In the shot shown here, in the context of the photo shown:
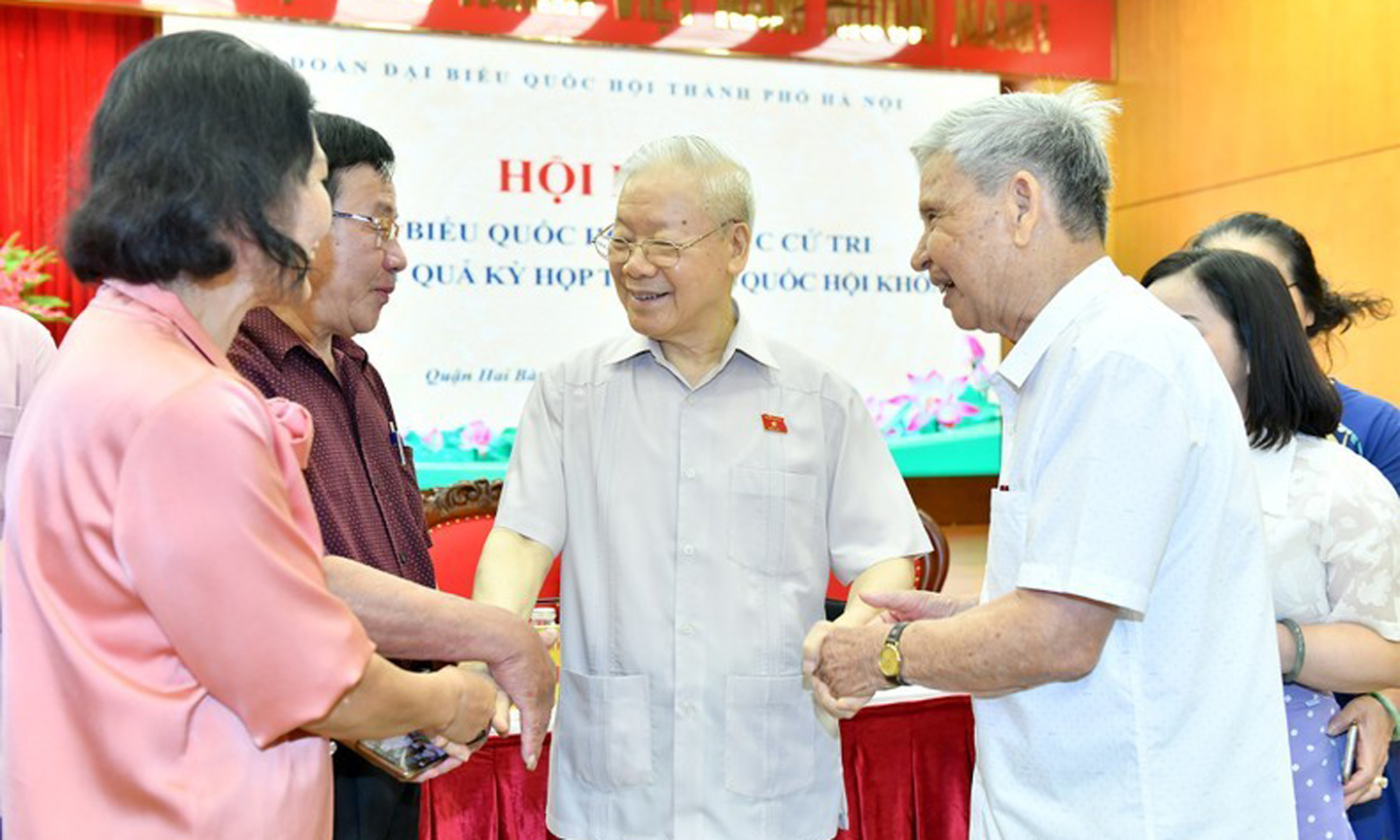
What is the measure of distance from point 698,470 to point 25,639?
113 cm

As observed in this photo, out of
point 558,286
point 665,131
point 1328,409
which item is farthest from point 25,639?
point 665,131

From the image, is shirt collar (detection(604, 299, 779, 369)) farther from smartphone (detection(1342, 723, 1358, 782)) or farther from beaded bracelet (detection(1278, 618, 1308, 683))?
smartphone (detection(1342, 723, 1358, 782))

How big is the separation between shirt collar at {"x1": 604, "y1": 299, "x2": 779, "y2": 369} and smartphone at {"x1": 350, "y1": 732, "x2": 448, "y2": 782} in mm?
797

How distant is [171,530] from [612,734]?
1.10m

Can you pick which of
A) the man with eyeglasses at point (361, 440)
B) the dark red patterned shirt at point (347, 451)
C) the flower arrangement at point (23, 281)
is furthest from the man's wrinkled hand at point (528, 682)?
the flower arrangement at point (23, 281)

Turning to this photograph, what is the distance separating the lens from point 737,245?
2.19 meters

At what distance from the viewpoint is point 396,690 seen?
120 cm

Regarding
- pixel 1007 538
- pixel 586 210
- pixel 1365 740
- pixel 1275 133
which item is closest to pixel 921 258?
pixel 1007 538

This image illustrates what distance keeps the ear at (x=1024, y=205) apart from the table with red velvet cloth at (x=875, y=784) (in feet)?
4.11

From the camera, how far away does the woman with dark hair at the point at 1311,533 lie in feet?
6.05

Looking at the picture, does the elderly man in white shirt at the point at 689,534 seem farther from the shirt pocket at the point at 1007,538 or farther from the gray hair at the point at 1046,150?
the gray hair at the point at 1046,150

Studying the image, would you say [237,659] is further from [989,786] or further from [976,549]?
[976,549]

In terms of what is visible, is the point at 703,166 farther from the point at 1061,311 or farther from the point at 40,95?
the point at 40,95

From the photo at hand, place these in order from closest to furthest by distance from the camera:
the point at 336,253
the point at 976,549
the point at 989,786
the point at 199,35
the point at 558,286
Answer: the point at 199,35
the point at 989,786
the point at 336,253
the point at 558,286
the point at 976,549
